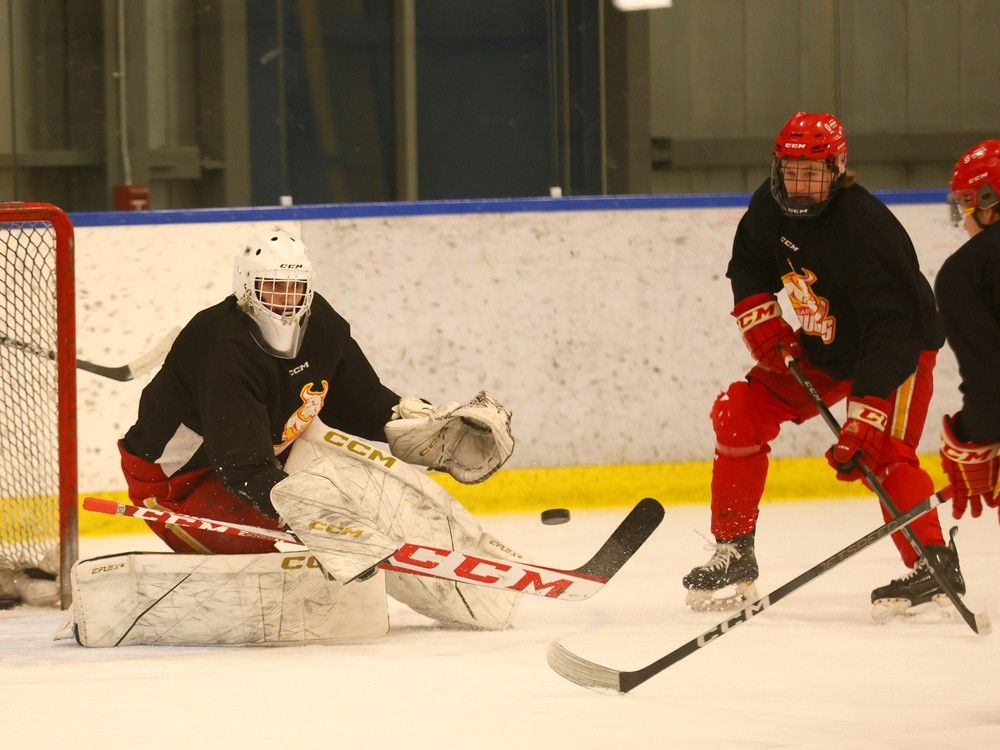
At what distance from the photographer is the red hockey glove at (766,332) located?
11.8ft

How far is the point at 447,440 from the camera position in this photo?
3568mm

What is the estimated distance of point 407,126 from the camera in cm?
537

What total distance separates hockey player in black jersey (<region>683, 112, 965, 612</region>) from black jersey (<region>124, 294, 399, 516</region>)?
2.57ft

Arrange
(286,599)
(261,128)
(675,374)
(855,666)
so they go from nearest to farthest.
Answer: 1. (855,666)
2. (286,599)
3. (675,374)
4. (261,128)

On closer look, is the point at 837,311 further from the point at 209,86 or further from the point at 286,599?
the point at 209,86

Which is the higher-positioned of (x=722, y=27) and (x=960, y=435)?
(x=722, y=27)

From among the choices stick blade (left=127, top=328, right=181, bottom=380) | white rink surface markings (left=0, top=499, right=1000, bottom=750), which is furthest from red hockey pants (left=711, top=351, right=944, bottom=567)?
stick blade (left=127, top=328, right=181, bottom=380)

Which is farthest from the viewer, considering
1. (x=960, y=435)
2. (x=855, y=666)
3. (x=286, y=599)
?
(x=286, y=599)

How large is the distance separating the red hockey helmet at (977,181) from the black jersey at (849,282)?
0.55 meters

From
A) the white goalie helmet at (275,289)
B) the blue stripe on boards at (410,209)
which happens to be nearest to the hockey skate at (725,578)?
the white goalie helmet at (275,289)

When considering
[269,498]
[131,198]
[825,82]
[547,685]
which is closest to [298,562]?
[269,498]

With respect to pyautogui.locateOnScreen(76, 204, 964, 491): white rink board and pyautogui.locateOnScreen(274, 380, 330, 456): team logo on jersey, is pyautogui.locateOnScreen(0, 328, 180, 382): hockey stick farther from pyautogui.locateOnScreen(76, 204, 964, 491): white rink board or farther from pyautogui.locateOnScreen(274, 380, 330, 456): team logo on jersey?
pyautogui.locateOnScreen(274, 380, 330, 456): team logo on jersey

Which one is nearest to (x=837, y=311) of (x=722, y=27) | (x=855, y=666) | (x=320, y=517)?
(x=855, y=666)

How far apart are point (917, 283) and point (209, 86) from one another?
8.45 ft
